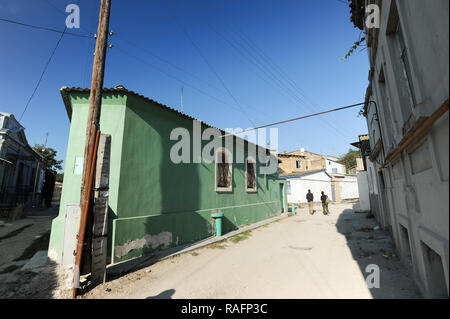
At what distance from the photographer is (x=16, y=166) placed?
711 inches

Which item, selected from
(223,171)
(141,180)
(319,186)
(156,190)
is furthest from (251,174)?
(319,186)

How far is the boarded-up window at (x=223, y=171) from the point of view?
10034 millimetres

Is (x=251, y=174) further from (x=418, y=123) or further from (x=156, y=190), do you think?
(x=418, y=123)

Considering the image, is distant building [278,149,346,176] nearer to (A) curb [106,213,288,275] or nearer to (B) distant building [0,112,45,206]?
→ (A) curb [106,213,288,275]

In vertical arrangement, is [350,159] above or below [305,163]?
above

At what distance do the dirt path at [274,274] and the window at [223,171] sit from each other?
3.24 metres

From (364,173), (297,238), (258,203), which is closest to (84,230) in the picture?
(297,238)

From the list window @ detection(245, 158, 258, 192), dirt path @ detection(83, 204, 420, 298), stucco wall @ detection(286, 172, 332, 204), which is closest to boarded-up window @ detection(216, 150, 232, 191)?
window @ detection(245, 158, 258, 192)

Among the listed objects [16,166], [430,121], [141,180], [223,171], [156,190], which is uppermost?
[16,166]

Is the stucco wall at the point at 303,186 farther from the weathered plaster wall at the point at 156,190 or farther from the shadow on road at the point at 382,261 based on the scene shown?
the weathered plaster wall at the point at 156,190

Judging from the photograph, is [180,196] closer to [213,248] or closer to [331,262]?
[213,248]

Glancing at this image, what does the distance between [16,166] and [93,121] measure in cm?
2005

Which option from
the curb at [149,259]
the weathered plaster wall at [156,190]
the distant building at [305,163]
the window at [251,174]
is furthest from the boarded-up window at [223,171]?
the distant building at [305,163]
